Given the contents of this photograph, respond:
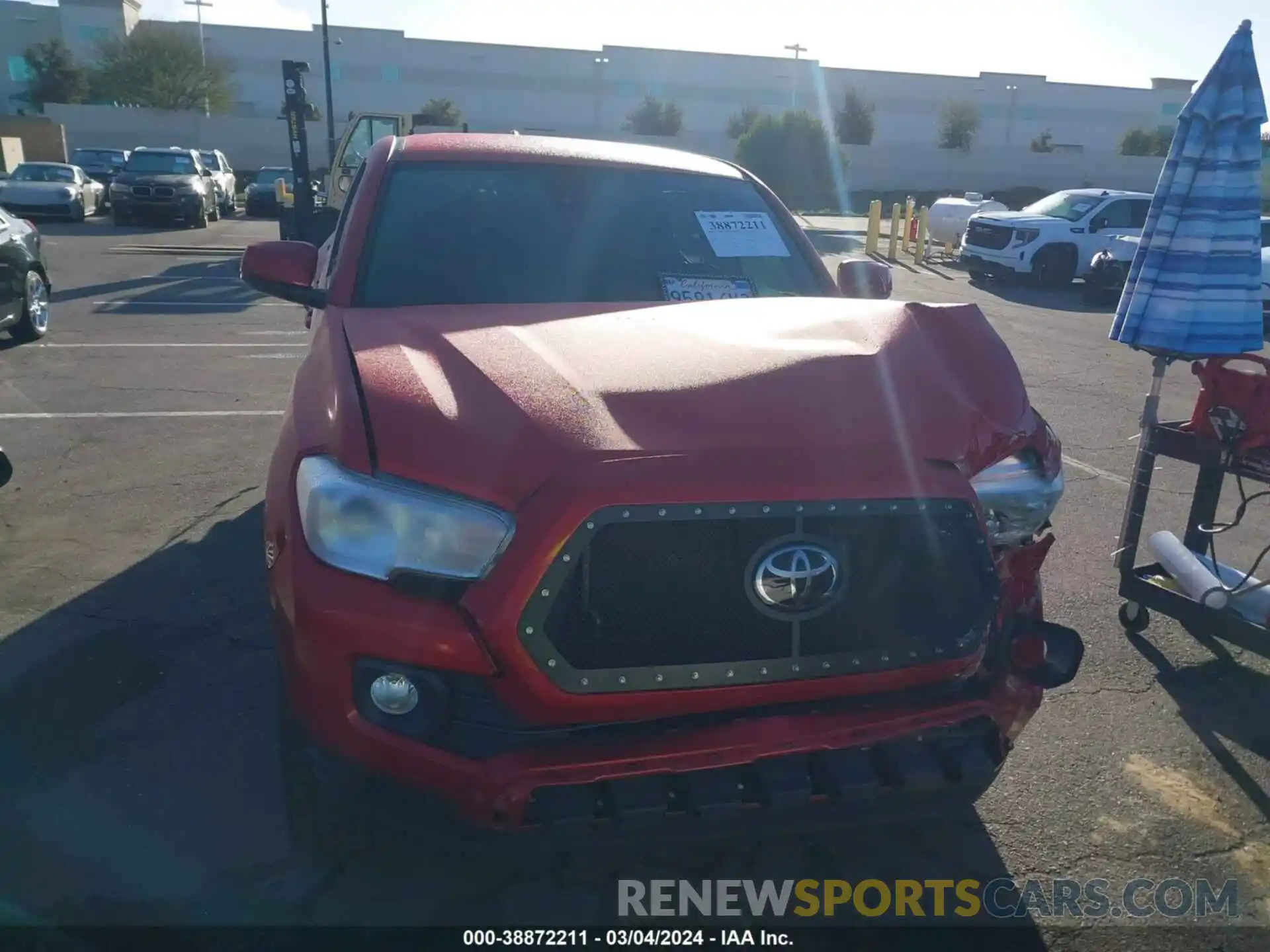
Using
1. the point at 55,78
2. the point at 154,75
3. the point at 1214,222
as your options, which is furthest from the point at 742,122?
the point at 1214,222

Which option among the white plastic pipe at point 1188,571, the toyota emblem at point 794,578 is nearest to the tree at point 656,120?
the white plastic pipe at point 1188,571

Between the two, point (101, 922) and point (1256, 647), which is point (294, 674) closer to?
point (101, 922)

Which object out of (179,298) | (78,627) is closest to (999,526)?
(78,627)

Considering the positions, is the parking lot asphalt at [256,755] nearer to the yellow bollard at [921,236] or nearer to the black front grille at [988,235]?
the black front grille at [988,235]

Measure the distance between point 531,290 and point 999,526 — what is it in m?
1.68

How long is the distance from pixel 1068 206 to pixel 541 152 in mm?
17819

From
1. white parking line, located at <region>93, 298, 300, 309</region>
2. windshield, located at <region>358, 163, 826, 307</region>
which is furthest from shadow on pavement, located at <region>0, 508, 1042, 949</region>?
white parking line, located at <region>93, 298, 300, 309</region>

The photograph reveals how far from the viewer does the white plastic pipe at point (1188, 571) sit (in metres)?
3.90

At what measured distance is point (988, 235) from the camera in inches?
731

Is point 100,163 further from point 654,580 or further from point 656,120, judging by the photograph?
point 656,120

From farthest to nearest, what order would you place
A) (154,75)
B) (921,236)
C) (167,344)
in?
(154,75) < (921,236) < (167,344)

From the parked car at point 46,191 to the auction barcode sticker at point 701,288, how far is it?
24.4 metres

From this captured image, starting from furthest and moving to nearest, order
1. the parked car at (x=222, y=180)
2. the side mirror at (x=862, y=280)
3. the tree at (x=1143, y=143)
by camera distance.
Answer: the tree at (x=1143, y=143) → the parked car at (x=222, y=180) → the side mirror at (x=862, y=280)

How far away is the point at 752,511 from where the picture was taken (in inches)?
81.0
